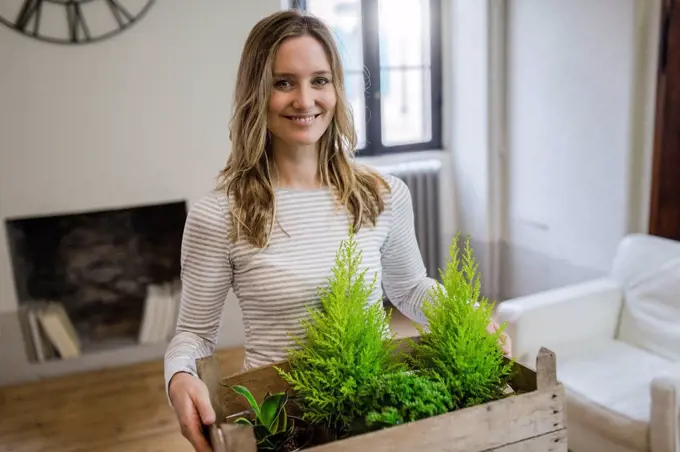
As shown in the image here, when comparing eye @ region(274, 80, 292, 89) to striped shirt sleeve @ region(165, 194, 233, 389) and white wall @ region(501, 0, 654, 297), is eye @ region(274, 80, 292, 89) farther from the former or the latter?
white wall @ region(501, 0, 654, 297)

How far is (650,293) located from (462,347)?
1.91m

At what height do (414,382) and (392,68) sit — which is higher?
(392,68)

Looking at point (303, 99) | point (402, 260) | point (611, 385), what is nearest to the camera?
point (303, 99)

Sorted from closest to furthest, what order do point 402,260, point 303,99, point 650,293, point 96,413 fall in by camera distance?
point 303,99, point 402,260, point 650,293, point 96,413

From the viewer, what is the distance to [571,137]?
3227 millimetres

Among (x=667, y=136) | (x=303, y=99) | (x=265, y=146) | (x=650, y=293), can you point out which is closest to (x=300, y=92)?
(x=303, y=99)

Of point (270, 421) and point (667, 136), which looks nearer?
point (270, 421)

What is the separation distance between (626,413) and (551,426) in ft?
4.57

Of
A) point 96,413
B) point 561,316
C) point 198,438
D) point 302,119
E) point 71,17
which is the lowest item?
point 96,413

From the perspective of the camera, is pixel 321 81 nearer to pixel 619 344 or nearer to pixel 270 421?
pixel 270 421

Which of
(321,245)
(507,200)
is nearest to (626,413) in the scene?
(321,245)

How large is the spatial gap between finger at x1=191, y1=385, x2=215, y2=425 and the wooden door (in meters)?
2.51

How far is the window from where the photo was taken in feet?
12.4

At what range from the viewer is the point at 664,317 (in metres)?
2.36
